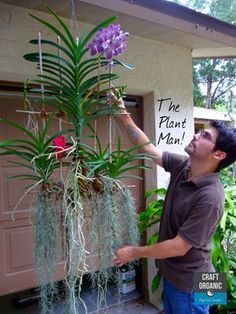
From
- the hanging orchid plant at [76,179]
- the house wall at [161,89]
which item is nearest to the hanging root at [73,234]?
the hanging orchid plant at [76,179]

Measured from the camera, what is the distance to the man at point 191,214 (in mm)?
1537

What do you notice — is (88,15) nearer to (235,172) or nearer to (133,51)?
(133,51)

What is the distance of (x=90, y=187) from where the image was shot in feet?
4.17

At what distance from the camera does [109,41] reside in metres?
1.24

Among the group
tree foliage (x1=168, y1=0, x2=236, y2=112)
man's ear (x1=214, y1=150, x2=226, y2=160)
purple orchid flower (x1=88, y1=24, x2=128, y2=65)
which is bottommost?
man's ear (x1=214, y1=150, x2=226, y2=160)

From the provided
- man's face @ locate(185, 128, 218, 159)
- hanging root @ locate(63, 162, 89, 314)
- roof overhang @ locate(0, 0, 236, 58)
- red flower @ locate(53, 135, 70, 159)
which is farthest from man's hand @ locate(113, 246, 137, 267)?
roof overhang @ locate(0, 0, 236, 58)

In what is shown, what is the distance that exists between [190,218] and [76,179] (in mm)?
643

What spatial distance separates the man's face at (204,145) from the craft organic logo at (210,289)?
0.62m

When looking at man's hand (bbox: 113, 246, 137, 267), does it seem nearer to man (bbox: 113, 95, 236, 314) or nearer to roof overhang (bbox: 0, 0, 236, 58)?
man (bbox: 113, 95, 236, 314)

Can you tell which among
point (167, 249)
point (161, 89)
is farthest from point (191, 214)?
point (161, 89)

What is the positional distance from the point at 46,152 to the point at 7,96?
41.7 inches

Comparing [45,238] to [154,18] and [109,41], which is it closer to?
[109,41]

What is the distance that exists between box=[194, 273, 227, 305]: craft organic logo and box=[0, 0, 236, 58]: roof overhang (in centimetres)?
146

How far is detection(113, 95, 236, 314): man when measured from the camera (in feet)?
5.04
